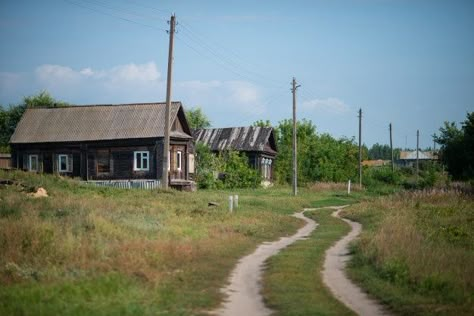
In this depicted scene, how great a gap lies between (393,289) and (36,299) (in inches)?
291

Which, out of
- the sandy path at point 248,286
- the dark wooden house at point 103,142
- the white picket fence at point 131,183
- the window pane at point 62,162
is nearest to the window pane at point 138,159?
the dark wooden house at point 103,142

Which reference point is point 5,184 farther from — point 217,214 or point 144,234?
point 144,234

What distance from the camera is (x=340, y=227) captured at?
26.3 metres

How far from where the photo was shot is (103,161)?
4566 cm

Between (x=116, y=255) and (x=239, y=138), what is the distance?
4751cm

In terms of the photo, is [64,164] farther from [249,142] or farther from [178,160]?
[249,142]

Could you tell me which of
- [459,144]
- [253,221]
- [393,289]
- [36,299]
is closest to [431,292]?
[393,289]

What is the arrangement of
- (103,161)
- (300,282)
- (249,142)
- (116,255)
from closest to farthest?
(300,282), (116,255), (103,161), (249,142)

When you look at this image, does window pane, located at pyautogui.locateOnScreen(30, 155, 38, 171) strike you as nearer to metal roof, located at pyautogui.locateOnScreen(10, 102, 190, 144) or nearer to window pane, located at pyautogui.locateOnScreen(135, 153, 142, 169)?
metal roof, located at pyautogui.locateOnScreen(10, 102, 190, 144)

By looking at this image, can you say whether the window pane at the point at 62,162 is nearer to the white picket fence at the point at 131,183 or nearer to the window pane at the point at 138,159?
the white picket fence at the point at 131,183

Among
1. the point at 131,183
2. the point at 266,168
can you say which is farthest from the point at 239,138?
the point at 131,183

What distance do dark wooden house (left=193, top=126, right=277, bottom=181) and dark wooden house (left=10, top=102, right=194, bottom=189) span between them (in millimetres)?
12329

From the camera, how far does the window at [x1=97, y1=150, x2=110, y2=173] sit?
4553 centimetres

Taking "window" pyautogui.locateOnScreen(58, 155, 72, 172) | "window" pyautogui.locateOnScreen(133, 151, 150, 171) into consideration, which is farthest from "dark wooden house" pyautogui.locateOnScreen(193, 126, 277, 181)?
"window" pyautogui.locateOnScreen(58, 155, 72, 172)
